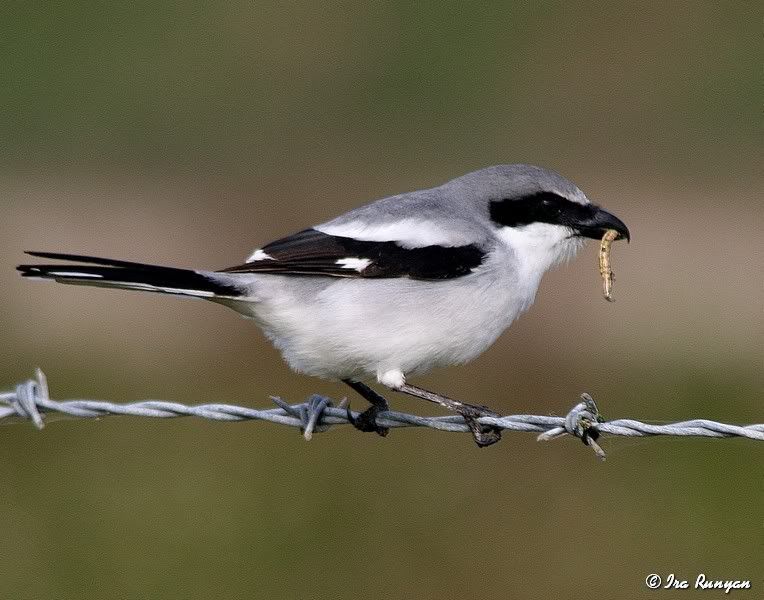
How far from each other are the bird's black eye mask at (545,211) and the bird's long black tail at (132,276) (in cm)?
119

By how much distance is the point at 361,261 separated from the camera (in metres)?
4.69

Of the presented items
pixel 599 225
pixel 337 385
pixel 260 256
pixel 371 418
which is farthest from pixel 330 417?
pixel 337 385

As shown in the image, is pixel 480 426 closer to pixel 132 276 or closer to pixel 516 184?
pixel 516 184

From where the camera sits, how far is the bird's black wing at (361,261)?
467 cm

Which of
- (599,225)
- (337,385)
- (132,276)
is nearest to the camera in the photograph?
(132,276)

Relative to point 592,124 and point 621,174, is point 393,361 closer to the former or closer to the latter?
point 621,174

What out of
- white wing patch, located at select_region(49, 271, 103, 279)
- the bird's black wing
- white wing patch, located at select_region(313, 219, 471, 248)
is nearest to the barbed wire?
white wing patch, located at select_region(49, 271, 103, 279)

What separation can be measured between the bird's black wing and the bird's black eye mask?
416 mm

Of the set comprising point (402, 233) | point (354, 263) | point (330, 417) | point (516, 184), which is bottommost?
point (330, 417)

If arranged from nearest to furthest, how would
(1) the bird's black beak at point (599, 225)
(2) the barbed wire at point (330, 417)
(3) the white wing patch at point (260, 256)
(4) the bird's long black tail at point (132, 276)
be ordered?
1. (2) the barbed wire at point (330, 417)
2. (4) the bird's long black tail at point (132, 276)
3. (3) the white wing patch at point (260, 256)
4. (1) the bird's black beak at point (599, 225)

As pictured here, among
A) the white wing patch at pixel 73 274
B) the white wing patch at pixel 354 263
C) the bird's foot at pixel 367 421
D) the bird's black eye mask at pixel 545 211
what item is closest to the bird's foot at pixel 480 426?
the bird's foot at pixel 367 421

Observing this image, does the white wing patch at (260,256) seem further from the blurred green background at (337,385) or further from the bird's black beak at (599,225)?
the blurred green background at (337,385)

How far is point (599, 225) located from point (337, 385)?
3.53m

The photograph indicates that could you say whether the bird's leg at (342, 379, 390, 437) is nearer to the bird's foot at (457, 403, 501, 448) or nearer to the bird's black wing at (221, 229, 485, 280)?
the bird's foot at (457, 403, 501, 448)
